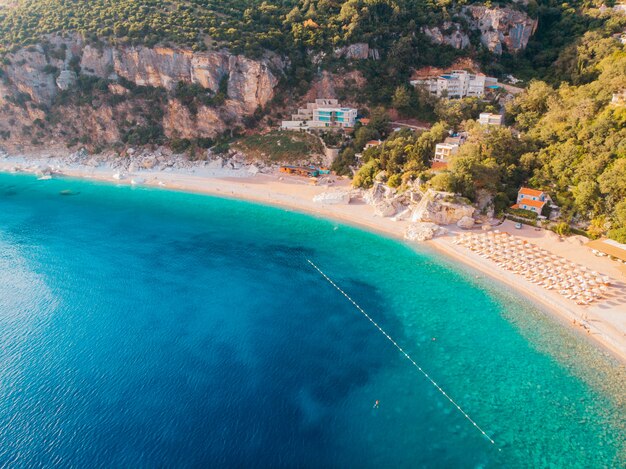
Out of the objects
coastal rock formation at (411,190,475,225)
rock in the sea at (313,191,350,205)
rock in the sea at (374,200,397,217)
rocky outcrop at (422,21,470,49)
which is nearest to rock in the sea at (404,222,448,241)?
coastal rock formation at (411,190,475,225)

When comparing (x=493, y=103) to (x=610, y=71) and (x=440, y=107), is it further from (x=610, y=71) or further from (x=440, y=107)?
(x=610, y=71)

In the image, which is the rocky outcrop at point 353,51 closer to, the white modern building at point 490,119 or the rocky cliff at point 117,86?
the rocky cliff at point 117,86

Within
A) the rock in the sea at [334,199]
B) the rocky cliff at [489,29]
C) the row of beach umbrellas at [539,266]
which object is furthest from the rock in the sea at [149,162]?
the rocky cliff at [489,29]

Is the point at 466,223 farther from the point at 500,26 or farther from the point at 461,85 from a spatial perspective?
the point at 500,26

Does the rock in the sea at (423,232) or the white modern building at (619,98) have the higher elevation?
the white modern building at (619,98)

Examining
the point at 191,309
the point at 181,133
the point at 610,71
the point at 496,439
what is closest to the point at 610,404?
the point at 496,439
